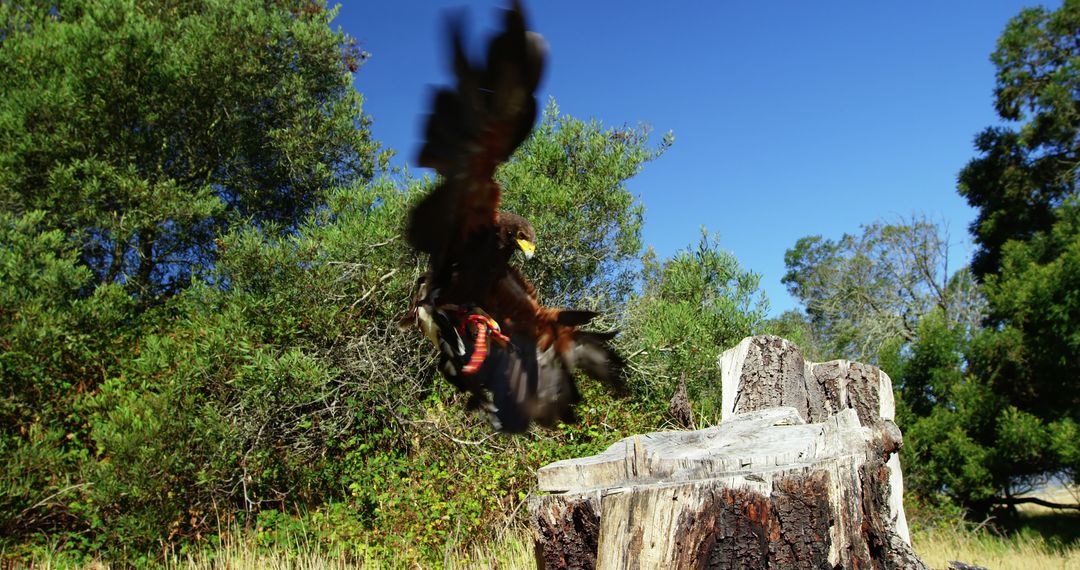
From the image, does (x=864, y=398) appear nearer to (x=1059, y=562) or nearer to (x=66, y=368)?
(x=1059, y=562)

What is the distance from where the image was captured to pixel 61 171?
7.34m

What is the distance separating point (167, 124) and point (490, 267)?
7.89 m

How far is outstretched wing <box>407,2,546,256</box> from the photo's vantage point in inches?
75.8

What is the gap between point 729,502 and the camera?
74.5 inches

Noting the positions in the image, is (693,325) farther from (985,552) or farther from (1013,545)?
(1013,545)

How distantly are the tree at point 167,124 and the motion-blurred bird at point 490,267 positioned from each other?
225 inches

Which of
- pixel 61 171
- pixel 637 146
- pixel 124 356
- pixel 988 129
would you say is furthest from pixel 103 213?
pixel 988 129

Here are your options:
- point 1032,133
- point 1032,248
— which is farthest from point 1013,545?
point 1032,133

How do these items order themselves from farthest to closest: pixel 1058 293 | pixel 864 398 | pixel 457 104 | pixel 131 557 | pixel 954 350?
pixel 954 350
pixel 1058 293
pixel 131 557
pixel 864 398
pixel 457 104

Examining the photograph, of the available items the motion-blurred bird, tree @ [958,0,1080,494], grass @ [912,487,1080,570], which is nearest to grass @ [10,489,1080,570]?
grass @ [912,487,1080,570]

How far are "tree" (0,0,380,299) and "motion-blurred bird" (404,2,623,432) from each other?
5.72 m

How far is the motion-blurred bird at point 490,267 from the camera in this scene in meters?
2.01

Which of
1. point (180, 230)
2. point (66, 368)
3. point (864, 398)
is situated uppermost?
point (180, 230)

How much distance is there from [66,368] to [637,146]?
23.0 ft
